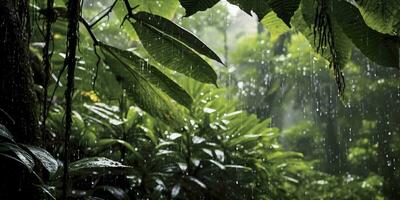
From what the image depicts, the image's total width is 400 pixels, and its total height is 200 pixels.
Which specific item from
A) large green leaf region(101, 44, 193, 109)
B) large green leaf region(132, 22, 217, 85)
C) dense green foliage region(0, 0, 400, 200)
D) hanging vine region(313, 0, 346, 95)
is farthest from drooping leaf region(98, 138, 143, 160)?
hanging vine region(313, 0, 346, 95)

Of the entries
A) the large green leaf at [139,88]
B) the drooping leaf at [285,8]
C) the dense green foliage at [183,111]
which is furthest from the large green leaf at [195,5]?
the large green leaf at [139,88]

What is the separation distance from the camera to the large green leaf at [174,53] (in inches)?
50.5

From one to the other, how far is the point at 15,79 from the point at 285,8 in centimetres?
74

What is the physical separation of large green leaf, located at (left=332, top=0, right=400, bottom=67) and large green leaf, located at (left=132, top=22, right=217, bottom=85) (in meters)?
0.42

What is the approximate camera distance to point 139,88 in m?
1.47

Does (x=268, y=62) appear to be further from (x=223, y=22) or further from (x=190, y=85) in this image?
(x=190, y=85)

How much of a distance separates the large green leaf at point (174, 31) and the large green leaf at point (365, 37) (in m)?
0.38

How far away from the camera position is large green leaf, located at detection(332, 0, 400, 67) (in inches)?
41.2

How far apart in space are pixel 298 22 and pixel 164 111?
610mm

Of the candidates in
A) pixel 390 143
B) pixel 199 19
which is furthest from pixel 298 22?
pixel 199 19

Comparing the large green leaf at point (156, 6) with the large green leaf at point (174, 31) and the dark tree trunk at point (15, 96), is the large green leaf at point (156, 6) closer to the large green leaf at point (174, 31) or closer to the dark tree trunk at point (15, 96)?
the large green leaf at point (174, 31)

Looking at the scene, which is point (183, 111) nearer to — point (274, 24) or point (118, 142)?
point (118, 142)

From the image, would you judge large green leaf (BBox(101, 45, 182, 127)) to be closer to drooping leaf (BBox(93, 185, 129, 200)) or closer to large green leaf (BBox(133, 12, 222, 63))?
large green leaf (BBox(133, 12, 222, 63))

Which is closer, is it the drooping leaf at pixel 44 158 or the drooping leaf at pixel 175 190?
the drooping leaf at pixel 44 158
